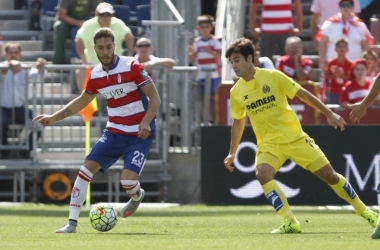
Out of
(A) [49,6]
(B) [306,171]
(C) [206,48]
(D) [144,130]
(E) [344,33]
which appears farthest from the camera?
(A) [49,6]

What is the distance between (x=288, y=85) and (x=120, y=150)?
1992 millimetres

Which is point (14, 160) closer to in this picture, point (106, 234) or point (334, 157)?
point (334, 157)

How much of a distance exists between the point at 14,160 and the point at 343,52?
5.77m

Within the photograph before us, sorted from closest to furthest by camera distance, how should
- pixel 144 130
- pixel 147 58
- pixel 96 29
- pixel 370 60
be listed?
pixel 144 130 → pixel 147 58 → pixel 370 60 → pixel 96 29

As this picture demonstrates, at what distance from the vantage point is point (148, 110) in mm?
10477

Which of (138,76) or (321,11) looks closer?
(138,76)

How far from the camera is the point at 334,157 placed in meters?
16.0

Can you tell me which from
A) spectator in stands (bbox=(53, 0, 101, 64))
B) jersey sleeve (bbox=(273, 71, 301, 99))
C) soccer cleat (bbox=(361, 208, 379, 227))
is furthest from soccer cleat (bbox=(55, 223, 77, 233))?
spectator in stands (bbox=(53, 0, 101, 64))

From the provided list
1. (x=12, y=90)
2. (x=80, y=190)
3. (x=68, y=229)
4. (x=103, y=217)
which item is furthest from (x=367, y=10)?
(x=68, y=229)

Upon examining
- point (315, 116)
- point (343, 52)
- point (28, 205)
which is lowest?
point (28, 205)

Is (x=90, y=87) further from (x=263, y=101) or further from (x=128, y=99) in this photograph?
(x=263, y=101)

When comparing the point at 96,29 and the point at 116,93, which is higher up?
the point at 96,29

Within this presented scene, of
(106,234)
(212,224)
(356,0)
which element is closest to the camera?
(106,234)

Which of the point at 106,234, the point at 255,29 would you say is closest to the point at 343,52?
the point at 255,29
